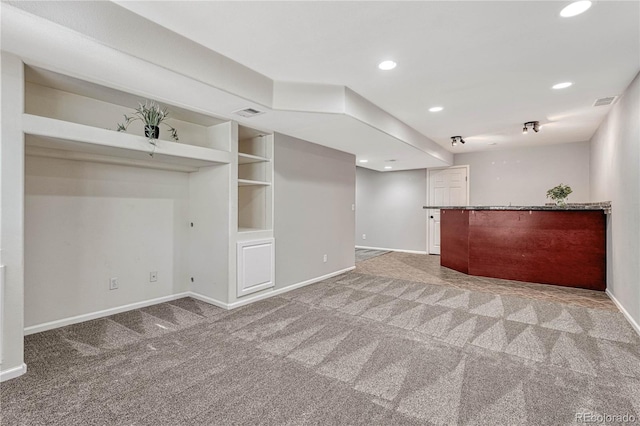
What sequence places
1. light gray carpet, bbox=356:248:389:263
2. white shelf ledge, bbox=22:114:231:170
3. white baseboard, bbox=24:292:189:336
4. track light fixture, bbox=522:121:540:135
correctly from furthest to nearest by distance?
1. light gray carpet, bbox=356:248:389:263
2. track light fixture, bbox=522:121:540:135
3. white baseboard, bbox=24:292:189:336
4. white shelf ledge, bbox=22:114:231:170

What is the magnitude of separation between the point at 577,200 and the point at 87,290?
833cm

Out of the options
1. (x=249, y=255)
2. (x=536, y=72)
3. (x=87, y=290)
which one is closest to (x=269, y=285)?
(x=249, y=255)

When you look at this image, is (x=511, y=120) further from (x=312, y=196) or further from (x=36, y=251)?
(x=36, y=251)

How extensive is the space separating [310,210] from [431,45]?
9.54 ft

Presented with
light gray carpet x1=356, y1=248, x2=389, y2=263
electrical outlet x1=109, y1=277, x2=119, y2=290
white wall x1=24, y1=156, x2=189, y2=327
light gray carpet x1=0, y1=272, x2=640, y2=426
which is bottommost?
light gray carpet x1=0, y1=272, x2=640, y2=426

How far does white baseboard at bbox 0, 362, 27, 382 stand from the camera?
2.08 m

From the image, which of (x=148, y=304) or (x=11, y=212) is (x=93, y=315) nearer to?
(x=148, y=304)

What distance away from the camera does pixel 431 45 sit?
8.21 ft

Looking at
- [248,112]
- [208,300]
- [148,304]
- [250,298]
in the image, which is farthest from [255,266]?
[248,112]

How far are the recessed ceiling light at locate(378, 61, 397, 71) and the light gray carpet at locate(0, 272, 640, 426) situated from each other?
2.55 metres

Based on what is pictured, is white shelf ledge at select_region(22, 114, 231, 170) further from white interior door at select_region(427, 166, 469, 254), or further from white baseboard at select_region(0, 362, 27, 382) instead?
white interior door at select_region(427, 166, 469, 254)

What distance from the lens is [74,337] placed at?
2758mm

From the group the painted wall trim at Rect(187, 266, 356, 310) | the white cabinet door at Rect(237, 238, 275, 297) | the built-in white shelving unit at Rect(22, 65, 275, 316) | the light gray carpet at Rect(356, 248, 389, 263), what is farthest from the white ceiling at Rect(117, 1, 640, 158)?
the light gray carpet at Rect(356, 248, 389, 263)

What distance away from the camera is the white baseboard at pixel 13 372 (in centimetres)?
208
